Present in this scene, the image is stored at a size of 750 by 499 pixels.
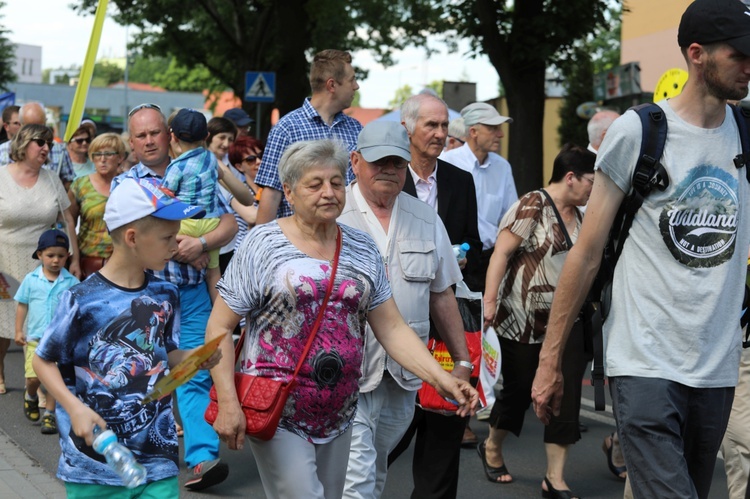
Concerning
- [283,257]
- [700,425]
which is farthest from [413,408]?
[700,425]

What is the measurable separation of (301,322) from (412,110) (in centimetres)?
232

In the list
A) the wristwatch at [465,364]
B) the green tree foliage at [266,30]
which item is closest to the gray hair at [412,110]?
the wristwatch at [465,364]

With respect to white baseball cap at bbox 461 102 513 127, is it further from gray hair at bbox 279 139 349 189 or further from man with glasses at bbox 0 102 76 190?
gray hair at bbox 279 139 349 189

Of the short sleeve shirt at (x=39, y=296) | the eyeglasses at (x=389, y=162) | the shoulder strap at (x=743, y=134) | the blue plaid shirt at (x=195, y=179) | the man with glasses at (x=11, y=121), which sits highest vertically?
the shoulder strap at (x=743, y=134)

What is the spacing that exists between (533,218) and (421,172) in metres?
1.03

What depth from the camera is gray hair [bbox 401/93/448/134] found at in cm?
626

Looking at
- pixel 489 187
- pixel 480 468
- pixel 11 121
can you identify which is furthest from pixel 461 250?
pixel 11 121

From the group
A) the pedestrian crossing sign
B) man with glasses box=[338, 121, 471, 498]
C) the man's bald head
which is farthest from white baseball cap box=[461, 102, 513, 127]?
the pedestrian crossing sign

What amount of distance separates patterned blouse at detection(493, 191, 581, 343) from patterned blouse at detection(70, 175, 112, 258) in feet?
11.0

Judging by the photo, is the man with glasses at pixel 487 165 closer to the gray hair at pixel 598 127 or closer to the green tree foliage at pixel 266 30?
the gray hair at pixel 598 127

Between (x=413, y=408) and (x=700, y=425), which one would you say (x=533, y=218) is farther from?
(x=700, y=425)

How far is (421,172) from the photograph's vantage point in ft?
20.6

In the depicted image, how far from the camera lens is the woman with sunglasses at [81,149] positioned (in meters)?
11.7

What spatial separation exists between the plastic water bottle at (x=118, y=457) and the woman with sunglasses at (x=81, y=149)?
8.20m
